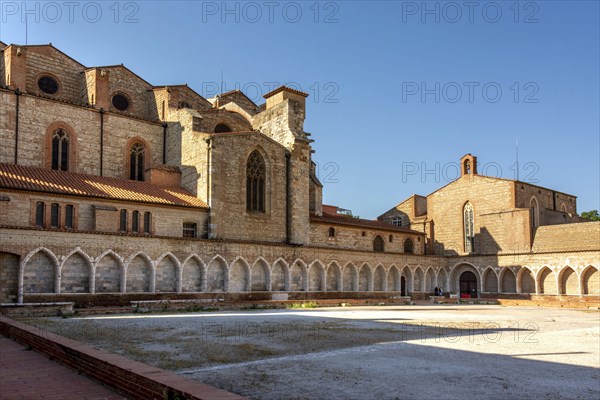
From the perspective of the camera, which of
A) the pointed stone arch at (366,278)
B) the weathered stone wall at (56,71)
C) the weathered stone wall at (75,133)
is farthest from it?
the pointed stone arch at (366,278)

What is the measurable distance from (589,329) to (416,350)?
8911mm

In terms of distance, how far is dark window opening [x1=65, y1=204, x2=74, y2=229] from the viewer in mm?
26141

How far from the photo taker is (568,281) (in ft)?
128

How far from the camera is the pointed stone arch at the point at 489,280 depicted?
4347 centimetres

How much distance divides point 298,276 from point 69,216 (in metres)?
14.8

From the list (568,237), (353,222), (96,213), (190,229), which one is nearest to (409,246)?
(353,222)

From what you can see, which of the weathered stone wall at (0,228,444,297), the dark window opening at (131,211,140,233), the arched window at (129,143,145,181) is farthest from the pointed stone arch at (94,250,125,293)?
Result: the arched window at (129,143,145,181)

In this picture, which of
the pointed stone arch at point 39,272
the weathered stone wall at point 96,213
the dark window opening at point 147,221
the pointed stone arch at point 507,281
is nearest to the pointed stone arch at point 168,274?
the weathered stone wall at point 96,213

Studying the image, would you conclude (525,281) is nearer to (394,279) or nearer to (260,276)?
(394,279)

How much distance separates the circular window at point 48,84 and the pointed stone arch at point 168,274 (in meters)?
14.2

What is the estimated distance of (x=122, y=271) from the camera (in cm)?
2650

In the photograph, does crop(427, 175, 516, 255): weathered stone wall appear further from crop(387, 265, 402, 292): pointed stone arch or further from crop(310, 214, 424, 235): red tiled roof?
crop(387, 265, 402, 292): pointed stone arch

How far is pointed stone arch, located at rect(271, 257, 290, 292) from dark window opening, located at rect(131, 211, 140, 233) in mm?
9000

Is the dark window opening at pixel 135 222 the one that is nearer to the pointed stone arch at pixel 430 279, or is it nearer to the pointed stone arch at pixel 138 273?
the pointed stone arch at pixel 138 273
